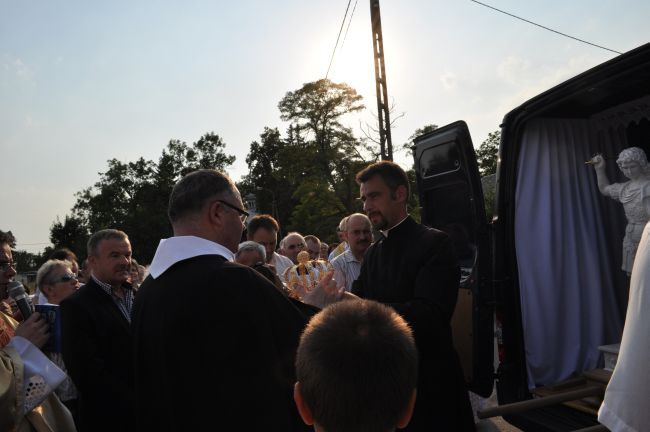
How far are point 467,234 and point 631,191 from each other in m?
1.48

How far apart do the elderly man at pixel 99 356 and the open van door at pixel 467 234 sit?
8.30 ft

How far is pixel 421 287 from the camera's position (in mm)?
2742

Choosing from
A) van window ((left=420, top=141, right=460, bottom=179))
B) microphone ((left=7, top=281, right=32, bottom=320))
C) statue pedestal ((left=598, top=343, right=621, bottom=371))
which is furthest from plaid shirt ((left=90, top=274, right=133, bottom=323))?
statue pedestal ((left=598, top=343, right=621, bottom=371))

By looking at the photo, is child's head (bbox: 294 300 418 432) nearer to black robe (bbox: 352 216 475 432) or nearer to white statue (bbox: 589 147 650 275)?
black robe (bbox: 352 216 475 432)

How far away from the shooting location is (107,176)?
57.4 m

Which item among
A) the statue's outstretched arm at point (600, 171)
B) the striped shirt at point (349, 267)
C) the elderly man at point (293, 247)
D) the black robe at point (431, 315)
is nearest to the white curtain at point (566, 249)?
the statue's outstretched arm at point (600, 171)

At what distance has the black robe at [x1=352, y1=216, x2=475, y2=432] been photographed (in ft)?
8.53

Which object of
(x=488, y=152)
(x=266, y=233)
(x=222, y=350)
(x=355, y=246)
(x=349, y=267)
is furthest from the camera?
(x=488, y=152)

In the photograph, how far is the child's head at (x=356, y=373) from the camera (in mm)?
1230

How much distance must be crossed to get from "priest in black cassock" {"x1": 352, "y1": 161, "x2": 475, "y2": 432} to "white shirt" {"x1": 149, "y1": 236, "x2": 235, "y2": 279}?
1045 millimetres

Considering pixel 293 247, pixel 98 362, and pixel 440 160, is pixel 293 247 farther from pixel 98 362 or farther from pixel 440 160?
pixel 98 362

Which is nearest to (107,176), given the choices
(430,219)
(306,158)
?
(306,158)

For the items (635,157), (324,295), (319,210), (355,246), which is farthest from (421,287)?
(319,210)

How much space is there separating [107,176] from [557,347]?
59.2 meters
